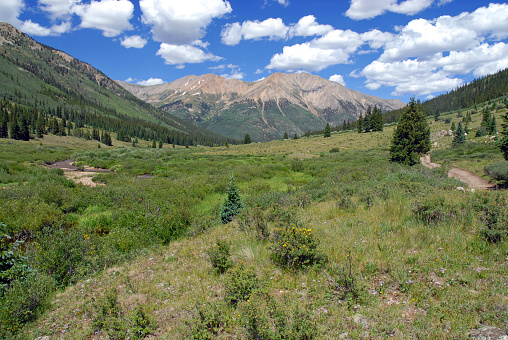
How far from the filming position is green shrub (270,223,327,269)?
5.30 meters

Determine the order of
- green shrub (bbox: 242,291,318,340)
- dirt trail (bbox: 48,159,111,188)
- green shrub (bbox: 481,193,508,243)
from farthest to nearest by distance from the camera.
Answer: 1. dirt trail (bbox: 48,159,111,188)
2. green shrub (bbox: 481,193,508,243)
3. green shrub (bbox: 242,291,318,340)

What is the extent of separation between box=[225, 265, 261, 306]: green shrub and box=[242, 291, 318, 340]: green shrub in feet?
1.56

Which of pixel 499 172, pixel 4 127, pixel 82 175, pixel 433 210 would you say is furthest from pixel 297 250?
pixel 4 127

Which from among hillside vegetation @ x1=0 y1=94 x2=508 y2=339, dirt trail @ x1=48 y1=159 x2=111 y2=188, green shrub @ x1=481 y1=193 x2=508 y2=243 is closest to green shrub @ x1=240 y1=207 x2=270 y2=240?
hillside vegetation @ x1=0 y1=94 x2=508 y2=339

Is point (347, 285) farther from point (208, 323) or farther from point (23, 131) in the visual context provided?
point (23, 131)

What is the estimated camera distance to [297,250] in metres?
5.34

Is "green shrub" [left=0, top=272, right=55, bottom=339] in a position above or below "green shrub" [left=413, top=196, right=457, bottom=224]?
below

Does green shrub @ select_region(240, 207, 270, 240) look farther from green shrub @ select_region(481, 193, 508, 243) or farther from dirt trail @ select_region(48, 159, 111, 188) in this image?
dirt trail @ select_region(48, 159, 111, 188)

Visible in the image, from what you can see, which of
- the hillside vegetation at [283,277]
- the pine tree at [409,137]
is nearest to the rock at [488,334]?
the hillside vegetation at [283,277]

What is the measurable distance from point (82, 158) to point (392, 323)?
49.8 m

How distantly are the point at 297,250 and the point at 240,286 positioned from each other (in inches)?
59.9

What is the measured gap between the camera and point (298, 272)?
520cm

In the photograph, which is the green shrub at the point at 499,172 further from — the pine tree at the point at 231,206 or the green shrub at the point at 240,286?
the green shrub at the point at 240,286

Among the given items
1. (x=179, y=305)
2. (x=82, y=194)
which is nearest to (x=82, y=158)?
(x=82, y=194)
